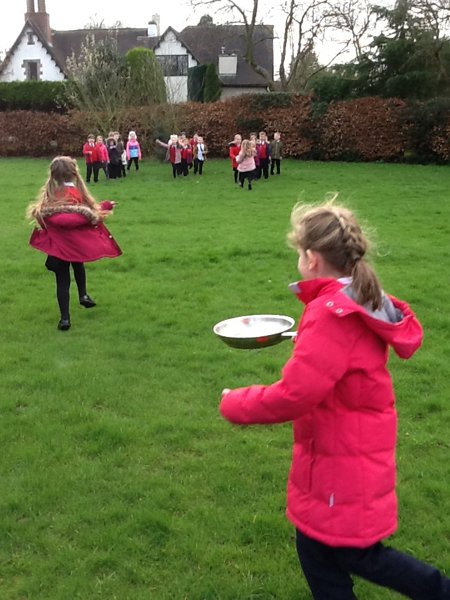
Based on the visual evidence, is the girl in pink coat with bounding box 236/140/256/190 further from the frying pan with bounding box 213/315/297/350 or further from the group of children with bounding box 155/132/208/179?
the frying pan with bounding box 213/315/297/350

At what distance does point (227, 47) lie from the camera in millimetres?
52875

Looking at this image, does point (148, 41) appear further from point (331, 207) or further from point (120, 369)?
point (331, 207)

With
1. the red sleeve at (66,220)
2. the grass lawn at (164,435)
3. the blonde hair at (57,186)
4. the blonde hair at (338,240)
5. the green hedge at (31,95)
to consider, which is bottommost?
the grass lawn at (164,435)

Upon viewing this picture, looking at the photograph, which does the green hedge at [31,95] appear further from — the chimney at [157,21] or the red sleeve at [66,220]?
the red sleeve at [66,220]

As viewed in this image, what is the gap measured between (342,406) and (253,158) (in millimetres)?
20431

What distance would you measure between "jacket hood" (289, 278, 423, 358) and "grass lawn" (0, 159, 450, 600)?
1.49m

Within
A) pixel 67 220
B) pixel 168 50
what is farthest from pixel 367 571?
pixel 168 50

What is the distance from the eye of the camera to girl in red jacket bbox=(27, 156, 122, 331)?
7348mm

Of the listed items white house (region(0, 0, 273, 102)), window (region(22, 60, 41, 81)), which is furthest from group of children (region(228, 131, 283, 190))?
window (region(22, 60, 41, 81))

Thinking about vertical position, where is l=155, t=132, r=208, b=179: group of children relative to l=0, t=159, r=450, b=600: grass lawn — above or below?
above

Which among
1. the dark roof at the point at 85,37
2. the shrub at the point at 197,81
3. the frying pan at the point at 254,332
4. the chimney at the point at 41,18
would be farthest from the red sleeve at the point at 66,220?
the chimney at the point at 41,18

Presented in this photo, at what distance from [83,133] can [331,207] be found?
33.6 m

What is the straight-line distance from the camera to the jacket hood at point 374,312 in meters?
2.52

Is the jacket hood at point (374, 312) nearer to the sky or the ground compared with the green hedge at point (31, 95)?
nearer to the ground
